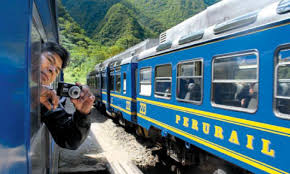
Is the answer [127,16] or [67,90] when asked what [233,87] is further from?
[127,16]

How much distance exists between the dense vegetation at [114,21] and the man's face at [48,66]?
45.3 m

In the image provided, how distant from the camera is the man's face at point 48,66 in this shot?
159cm

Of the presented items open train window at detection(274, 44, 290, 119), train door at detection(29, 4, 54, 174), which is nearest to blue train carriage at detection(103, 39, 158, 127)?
open train window at detection(274, 44, 290, 119)

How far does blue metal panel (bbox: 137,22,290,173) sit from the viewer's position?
8.71 ft

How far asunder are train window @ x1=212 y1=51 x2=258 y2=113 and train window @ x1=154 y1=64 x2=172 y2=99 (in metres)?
Result: 1.55

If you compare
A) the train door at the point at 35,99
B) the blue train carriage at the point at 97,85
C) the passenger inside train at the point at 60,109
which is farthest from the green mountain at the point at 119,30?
the train door at the point at 35,99

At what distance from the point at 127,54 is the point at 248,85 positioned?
744cm

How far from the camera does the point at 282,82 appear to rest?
264 centimetres

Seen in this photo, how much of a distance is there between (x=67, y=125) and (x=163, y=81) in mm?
3927

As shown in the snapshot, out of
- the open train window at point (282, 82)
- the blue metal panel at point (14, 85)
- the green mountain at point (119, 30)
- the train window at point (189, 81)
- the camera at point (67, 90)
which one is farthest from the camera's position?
the green mountain at point (119, 30)

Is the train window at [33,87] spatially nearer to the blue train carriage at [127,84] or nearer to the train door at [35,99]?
the train door at [35,99]

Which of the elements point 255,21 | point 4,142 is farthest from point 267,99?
point 4,142

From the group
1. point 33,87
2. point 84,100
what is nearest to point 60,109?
point 84,100

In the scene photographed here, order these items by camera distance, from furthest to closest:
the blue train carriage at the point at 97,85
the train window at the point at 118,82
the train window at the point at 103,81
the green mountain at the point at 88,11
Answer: the green mountain at the point at 88,11 → the blue train carriage at the point at 97,85 → the train window at the point at 103,81 → the train window at the point at 118,82
